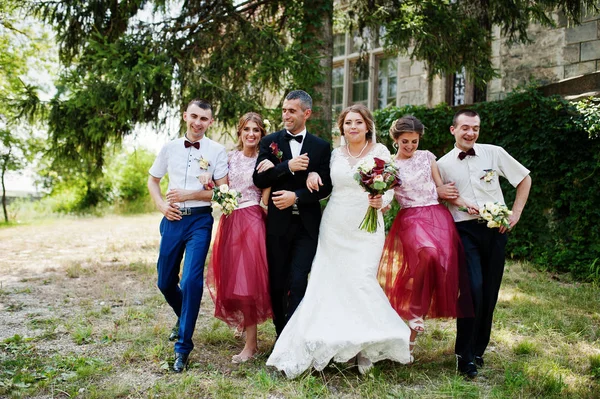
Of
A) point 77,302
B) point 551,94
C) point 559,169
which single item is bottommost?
point 77,302

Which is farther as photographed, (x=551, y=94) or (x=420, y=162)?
(x=551, y=94)

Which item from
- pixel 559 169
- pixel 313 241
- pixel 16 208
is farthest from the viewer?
pixel 16 208

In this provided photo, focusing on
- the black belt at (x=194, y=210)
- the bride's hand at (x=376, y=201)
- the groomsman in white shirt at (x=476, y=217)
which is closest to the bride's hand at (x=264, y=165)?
the black belt at (x=194, y=210)

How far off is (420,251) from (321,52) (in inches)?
217

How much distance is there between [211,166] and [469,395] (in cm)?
285

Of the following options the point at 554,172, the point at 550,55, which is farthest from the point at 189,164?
the point at 550,55

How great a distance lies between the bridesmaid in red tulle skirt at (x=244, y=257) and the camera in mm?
4395

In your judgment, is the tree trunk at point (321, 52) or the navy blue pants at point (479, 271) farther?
the tree trunk at point (321, 52)

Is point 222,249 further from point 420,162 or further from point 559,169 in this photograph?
point 559,169

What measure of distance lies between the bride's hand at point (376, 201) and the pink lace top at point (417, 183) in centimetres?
48

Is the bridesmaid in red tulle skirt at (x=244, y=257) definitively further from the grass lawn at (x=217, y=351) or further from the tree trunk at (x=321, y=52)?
the tree trunk at (x=321, y=52)

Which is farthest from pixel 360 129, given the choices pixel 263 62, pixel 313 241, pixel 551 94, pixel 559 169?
pixel 551 94

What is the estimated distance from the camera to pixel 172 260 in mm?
4551

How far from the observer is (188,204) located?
4.57 meters
